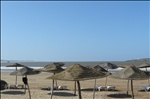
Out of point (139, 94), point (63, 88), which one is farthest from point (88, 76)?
point (63, 88)

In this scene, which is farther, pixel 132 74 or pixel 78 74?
pixel 132 74

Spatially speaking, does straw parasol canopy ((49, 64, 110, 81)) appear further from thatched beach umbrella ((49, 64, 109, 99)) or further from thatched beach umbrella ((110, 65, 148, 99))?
thatched beach umbrella ((110, 65, 148, 99))

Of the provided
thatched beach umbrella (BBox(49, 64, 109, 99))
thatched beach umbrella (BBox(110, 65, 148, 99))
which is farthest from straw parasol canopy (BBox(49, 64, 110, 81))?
thatched beach umbrella (BBox(110, 65, 148, 99))

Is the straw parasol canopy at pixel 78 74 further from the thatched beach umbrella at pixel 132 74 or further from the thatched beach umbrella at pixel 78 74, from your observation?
the thatched beach umbrella at pixel 132 74

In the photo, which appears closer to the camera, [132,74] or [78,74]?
[78,74]

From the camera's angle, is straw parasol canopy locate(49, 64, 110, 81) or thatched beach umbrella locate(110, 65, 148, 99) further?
thatched beach umbrella locate(110, 65, 148, 99)

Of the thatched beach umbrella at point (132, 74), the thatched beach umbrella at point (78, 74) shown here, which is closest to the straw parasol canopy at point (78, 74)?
the thatched beach umbrella at point (78, 74)

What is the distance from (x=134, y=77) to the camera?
60.0 feet

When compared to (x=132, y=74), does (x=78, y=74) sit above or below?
above

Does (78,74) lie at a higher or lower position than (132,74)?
higher

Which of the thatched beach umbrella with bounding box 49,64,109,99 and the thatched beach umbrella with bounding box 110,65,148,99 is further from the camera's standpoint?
the thatched beach umbrella with bounding box 110,65,148,99

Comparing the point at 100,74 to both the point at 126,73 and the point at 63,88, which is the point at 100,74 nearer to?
the point at 126,73

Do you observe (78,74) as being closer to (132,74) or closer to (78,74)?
(78,74)

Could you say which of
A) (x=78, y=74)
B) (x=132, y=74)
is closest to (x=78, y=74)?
(x=78, y=74)
